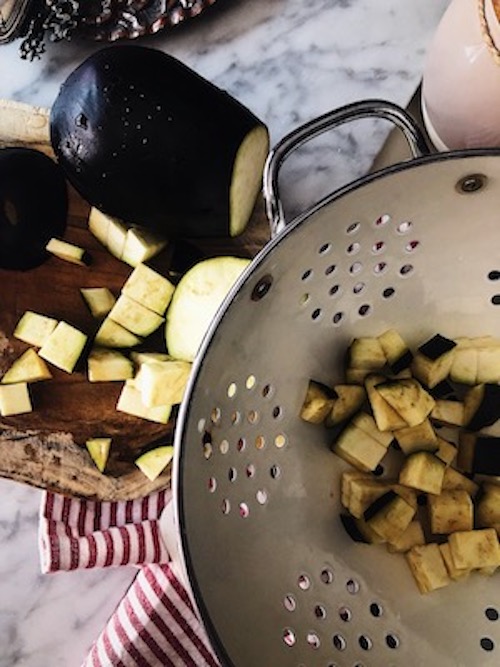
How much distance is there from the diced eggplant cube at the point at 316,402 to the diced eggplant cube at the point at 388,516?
84mm

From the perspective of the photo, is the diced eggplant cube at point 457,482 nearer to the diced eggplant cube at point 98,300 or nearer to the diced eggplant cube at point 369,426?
the diced eggplant cube at point 369,426

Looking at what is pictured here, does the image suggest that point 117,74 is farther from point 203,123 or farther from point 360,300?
point 360,300

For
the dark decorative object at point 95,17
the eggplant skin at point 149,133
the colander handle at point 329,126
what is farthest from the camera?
the dark decorative object at point 95,17

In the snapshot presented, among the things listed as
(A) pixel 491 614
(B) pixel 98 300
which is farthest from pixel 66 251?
(A) pixel 491 614

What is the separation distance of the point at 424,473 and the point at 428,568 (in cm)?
8

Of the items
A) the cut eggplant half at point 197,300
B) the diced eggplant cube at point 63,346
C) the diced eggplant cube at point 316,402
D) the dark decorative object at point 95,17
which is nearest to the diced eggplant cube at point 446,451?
the diced eggplant cube at point 316,402

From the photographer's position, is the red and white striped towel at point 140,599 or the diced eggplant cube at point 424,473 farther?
the red and white striped towel at point 140,599

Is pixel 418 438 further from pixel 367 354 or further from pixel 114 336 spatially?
pixel 114 336

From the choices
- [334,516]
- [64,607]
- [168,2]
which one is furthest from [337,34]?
[64,607]

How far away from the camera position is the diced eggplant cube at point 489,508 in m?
0.89

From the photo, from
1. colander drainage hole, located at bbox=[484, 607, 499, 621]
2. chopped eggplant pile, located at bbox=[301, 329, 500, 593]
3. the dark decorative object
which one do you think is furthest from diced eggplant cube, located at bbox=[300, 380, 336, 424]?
the dark decorative object

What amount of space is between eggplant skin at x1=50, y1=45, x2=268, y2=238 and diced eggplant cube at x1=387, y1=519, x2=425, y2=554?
12.2 inches

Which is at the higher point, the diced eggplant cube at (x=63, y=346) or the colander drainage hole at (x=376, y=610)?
the diced eggplant cube at (x=63, y=346)

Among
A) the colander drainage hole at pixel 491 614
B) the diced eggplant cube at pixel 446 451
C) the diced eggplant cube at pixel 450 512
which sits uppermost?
the diced eggplant cube at pixel 446 451
